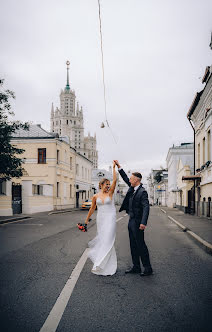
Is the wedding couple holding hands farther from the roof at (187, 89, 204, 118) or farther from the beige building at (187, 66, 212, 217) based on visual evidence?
the roof at (187, 89, 204, 118)

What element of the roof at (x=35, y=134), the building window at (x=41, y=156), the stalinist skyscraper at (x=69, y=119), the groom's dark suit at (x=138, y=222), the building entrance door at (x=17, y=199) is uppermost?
the stalinist skyscraper at (x=69, y=119)

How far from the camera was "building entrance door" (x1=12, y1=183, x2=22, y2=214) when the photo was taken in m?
26.0

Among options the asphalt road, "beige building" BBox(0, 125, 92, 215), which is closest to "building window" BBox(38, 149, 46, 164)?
"beige building" BBox(0, 125, 92, 215)

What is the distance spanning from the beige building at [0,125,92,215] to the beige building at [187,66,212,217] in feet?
46.5

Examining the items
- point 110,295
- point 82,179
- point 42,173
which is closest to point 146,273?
point 110,295

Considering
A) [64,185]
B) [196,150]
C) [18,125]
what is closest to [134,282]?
[18,125]

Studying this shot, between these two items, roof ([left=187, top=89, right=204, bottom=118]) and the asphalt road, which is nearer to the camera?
the asphalt road

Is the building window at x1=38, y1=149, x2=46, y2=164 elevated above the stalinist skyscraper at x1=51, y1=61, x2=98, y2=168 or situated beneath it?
situated beneath

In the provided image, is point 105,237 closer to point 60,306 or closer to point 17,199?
point 60,306

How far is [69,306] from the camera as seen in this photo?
3.94 meters

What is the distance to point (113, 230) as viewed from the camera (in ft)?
18.9

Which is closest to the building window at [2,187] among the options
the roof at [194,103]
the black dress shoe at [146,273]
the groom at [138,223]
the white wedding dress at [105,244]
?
the roof at [194,103]

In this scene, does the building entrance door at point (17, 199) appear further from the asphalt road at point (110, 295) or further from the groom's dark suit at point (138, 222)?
the groom's dark suit at point (138, 222)

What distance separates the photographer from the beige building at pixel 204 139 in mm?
19953
